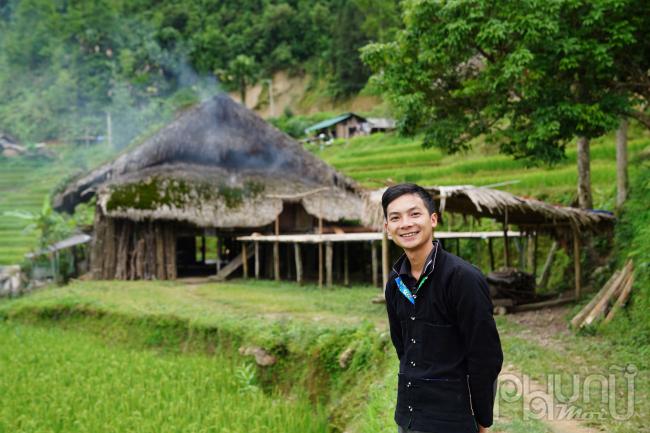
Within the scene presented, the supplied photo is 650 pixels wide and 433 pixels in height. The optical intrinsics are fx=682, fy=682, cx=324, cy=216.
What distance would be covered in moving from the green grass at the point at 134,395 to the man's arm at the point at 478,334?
3.39 metres

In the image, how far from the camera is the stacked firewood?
766 centimetres

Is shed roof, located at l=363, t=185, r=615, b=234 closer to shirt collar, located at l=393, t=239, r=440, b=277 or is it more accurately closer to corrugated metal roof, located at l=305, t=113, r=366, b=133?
shirt collar, located at l=393, t=239, r=440, b=277

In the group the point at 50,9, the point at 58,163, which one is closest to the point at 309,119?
the point at 58,163

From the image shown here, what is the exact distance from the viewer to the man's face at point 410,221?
2574 millimetres

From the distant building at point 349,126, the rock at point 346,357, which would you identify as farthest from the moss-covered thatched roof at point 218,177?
the distant building at point 349,126

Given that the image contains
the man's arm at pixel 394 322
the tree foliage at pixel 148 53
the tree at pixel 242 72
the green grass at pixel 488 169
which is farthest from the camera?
the tree at pixel 242 72

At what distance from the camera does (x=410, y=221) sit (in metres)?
2.57

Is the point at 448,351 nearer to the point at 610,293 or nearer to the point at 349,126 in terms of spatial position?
the point at 610,293

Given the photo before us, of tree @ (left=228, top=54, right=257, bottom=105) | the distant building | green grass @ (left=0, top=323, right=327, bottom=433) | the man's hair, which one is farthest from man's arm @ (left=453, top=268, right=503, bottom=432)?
tree @ (left=228, top=54, right=257, bottom=105)

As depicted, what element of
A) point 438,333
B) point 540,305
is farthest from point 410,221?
point 540,305

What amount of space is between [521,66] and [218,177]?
10029mm

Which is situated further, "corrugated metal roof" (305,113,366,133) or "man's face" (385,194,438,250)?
"corrugated metal roof" (305,113,366,133)

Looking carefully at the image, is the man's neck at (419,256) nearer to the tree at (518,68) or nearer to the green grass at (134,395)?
the green grass at (134,395)

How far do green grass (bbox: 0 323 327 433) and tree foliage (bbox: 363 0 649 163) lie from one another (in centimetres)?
444
